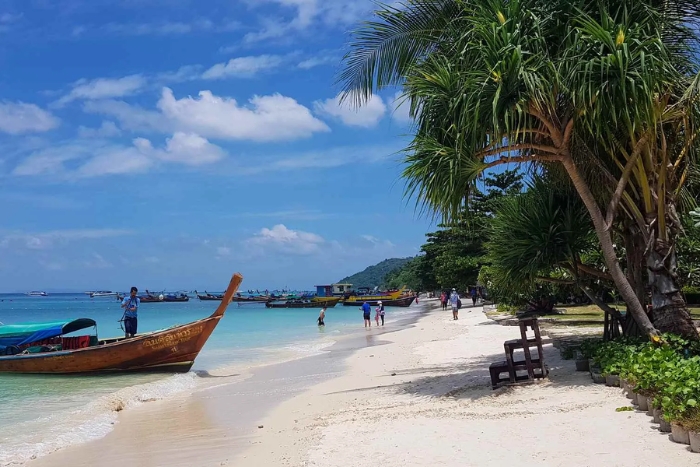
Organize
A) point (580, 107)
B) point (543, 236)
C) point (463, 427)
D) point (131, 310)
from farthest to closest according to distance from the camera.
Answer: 1. point (131, 310)
2. point (543, 236)
3. point (580, 107)
4. point (463, 427)

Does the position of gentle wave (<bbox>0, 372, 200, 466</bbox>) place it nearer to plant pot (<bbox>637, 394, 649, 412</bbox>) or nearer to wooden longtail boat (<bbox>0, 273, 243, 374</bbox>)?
wooden longtail boat (<bbox>0, 273, 243, 374</bbox>)

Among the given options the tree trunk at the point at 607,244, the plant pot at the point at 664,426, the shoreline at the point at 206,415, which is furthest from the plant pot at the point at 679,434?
the shoreline at the point at 206,415

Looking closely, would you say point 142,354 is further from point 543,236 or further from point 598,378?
point 598,378

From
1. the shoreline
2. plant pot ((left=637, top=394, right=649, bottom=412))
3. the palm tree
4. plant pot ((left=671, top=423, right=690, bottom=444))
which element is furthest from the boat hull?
plant pot ((left=671, top=423, right=690, bottom=444))

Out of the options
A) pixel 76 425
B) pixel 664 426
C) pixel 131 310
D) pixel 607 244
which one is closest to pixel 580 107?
pixel 607 244

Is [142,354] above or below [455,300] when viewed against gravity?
below

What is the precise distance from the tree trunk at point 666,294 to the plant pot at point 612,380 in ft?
4.03

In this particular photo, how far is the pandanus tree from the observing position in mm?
7297

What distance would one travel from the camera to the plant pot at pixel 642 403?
240 inches

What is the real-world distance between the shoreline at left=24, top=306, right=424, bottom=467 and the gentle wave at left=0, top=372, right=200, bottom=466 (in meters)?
0.19

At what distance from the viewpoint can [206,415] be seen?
384 inches

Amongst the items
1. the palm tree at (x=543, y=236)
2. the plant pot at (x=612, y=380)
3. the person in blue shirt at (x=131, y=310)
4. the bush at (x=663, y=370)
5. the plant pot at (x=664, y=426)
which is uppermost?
the palm tree at (x=543, y=236)

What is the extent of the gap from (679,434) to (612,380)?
260cm

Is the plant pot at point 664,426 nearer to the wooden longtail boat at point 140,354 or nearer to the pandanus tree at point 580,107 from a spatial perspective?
the pandanus tree at point 580,107
